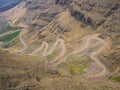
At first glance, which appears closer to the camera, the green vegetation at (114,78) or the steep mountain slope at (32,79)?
the steep mountain slope at (32,79)

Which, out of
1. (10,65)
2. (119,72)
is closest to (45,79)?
(10,65)

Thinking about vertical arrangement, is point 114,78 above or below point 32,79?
below

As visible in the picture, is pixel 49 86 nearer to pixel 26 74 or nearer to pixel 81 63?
pixel 26 74

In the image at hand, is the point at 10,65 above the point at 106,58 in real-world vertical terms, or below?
above

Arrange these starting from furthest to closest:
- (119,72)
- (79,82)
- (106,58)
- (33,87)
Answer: (106,58)
(119,72)
(79,82)
(33,87)

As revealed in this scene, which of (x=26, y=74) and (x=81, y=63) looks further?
(x=81, y=63)

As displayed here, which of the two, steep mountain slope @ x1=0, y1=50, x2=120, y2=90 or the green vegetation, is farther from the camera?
the green vegetation

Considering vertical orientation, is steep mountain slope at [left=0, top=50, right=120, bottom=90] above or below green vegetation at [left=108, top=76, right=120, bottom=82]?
above

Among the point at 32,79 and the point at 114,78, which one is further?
the point at 114,78

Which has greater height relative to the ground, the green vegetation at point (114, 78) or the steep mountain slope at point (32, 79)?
the steep mountain slope at point (32, 79)

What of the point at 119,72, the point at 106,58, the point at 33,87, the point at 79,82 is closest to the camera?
the point at 33,87
